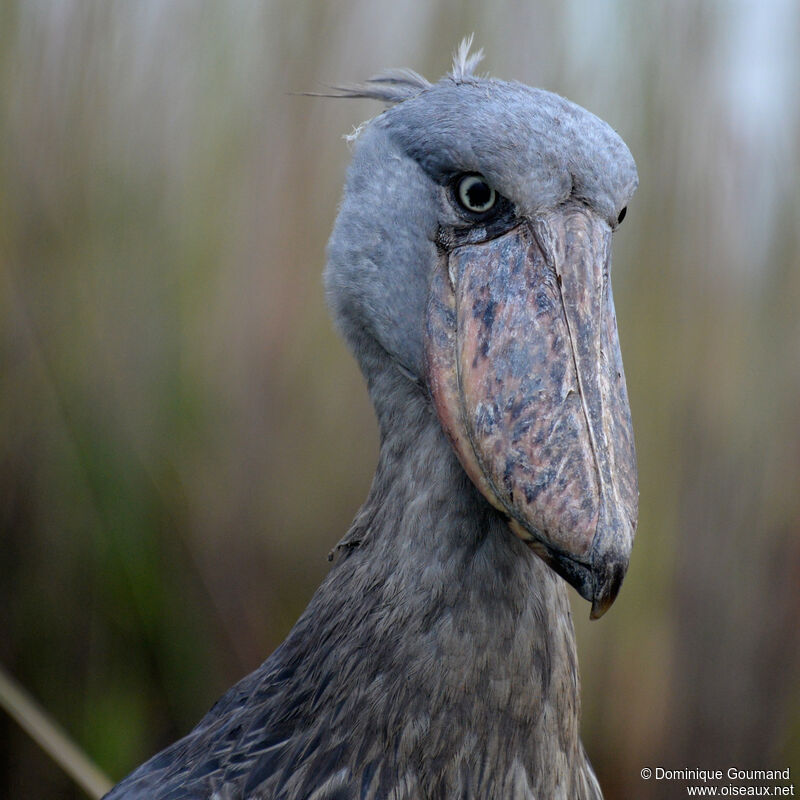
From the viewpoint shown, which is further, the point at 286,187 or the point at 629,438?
the point at 286,187

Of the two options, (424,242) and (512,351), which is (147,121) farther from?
(512,351)

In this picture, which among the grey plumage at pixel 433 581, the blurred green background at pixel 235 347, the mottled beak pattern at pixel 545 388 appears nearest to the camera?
the mottled beak pattern at pixel 545 388

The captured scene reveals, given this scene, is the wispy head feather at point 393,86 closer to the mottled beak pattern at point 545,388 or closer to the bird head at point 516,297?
the bird head at point 516,297

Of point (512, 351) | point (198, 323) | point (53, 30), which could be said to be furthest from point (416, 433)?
point (53, 30)

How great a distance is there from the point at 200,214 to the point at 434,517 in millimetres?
1059

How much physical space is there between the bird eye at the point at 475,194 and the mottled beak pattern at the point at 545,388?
45 mm

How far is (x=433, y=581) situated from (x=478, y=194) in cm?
45

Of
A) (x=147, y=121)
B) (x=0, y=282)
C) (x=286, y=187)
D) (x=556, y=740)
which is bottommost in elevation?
(x=556, y=740)

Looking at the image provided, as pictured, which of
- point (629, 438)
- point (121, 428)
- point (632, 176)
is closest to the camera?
point (629, 438)

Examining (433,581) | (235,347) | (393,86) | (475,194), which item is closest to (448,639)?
(433,581)

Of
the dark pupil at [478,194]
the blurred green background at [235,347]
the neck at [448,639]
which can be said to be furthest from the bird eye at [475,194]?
the blurred green background at [235,347]

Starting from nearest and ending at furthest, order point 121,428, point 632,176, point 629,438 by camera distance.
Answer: point 629,438
point 632,176
point 121,428

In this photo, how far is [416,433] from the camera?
115cm

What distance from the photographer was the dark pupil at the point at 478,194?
1067 millimetres
